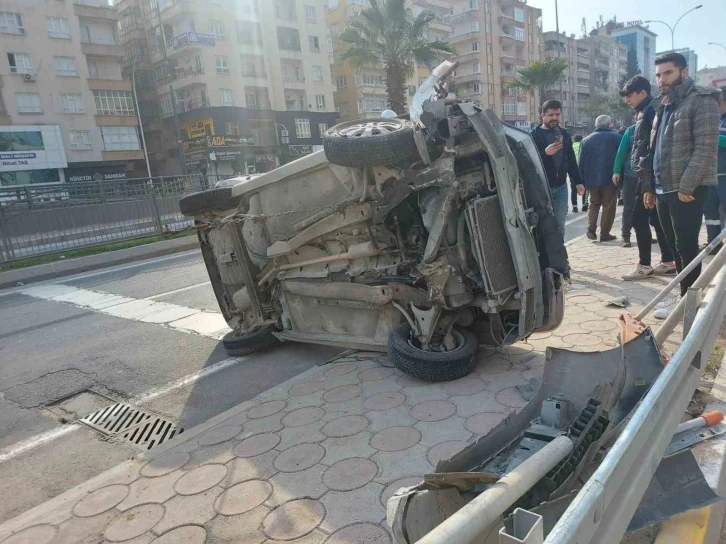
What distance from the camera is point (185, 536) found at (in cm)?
231

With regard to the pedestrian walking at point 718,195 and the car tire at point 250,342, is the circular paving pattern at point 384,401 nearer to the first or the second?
the car tire at point 250,342

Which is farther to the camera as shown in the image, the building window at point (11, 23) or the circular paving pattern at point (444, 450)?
the building window at point (11, 23)

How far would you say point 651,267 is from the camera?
5.69m

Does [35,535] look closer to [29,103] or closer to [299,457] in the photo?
[299,457]

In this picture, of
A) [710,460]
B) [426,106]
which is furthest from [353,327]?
[710,460]

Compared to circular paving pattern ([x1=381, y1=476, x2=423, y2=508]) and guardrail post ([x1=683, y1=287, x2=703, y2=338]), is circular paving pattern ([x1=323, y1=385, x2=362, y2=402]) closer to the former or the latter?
circular paving pattern ([x1=381, y1=476, x2=423, y2=508])

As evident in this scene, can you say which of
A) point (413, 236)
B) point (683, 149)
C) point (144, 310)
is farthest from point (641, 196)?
point (144, 310)

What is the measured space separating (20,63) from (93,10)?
24.1 feet

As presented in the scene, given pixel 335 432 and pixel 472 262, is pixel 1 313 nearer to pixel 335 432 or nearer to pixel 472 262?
pixel 335 432

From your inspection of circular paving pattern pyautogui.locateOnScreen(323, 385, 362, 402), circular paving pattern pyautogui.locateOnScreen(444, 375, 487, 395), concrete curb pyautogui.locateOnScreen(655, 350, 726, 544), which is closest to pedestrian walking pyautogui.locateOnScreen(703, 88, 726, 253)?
circular paving pattern pyautogui.locateOnScreen(444, 375, 487, 395)

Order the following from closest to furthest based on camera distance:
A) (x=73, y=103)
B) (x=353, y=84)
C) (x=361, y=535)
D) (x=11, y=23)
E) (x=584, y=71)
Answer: (x=361, y=535) < (x=11, y=23) < (x=73, y=103) < (x=353, y=84) < (x=584, y=71)

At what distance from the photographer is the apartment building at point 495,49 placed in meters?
59.0

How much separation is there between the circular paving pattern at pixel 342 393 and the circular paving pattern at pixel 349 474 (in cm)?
78

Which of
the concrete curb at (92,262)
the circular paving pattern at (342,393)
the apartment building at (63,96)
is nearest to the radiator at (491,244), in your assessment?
the circular paving pattern at (342,393)
